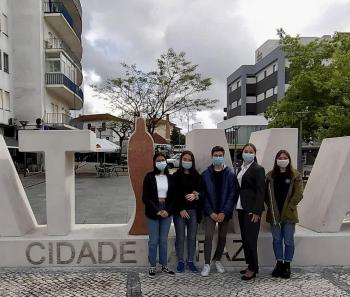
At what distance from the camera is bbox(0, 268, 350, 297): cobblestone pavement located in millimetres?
5031

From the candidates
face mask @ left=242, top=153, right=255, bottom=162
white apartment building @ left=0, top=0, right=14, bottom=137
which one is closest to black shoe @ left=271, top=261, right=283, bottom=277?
face mask @ left=242, top=153, right=255, bottom=162

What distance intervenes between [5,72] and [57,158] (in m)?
24.5

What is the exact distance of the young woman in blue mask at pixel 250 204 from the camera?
5.39 meters

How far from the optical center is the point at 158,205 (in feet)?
18.3

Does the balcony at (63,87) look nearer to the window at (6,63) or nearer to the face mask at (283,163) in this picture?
the window at (6,63)

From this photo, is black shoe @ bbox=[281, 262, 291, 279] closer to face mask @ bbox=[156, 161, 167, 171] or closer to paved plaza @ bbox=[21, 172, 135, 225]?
face mask @ bbox=[156, 161, 167, 171]

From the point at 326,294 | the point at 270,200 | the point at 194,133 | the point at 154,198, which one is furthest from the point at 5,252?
the point at 326,294

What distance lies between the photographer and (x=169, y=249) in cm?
605

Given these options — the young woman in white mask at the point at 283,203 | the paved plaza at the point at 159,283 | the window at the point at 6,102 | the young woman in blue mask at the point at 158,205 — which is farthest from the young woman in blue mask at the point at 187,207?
the window at the point at 6,102

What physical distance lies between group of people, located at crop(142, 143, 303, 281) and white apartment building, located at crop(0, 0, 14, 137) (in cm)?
2399

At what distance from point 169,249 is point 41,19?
27.5 meters

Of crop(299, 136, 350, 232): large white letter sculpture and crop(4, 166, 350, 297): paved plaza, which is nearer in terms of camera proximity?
crop(4, 166, 350, 297): paved plaza

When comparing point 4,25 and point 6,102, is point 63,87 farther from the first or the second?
point 4,25

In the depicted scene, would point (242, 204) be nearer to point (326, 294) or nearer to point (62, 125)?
point (326, 294)
